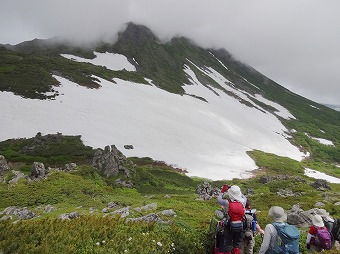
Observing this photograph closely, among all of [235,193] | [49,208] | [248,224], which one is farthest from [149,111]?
[235,193]

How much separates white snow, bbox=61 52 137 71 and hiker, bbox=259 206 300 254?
118m

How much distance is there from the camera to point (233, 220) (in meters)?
9.81

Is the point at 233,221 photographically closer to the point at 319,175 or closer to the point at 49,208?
the point at 49,208

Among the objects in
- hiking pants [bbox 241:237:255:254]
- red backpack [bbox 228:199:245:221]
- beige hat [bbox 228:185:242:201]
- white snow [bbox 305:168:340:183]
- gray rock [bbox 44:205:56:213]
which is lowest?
white snow [bbox 305:168:340:183]

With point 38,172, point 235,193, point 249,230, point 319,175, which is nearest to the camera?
point 235,193

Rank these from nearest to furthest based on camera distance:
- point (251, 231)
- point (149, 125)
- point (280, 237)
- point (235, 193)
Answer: point (280, 237), point (235, 193), point (251, 231), point (149, 125)

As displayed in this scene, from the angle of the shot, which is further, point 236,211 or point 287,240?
point 236,211

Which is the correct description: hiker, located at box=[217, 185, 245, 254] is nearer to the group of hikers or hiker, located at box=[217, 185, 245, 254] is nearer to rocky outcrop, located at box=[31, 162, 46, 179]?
the group of hikers

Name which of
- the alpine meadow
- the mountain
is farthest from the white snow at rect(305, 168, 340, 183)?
the mountain

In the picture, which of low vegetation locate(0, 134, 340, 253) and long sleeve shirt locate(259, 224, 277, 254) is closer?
long sleeve shirt locate(259, 224, 277, 254)

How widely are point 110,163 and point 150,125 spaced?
31889 millimetres

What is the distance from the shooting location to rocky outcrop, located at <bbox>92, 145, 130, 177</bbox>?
42438 millimetres

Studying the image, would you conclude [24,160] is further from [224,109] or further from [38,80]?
[224,109]

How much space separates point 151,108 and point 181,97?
85.7 feet
